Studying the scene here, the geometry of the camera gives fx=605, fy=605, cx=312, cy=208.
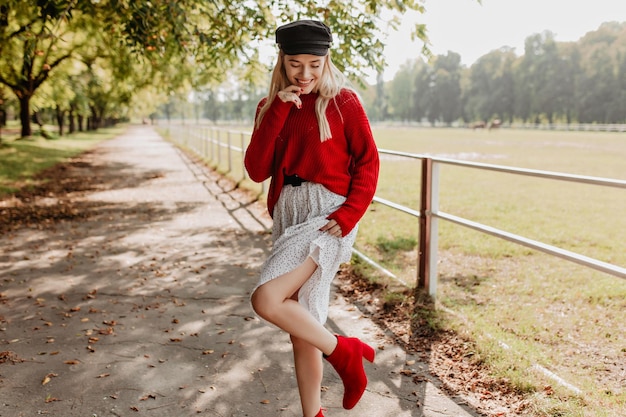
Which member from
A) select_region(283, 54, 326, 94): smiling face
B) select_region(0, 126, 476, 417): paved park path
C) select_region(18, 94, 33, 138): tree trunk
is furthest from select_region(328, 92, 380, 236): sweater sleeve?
select_region(18, 94, 33, 138): tree trunk

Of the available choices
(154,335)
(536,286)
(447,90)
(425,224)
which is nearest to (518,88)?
(447,90)

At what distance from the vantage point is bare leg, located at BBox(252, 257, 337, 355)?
2512 millimetres

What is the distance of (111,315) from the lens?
189 inches

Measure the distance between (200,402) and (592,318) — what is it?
3.43 metres

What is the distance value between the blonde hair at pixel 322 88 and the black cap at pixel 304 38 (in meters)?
0.08

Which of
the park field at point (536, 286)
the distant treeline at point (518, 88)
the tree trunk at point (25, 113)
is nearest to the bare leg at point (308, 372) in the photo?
the park field at point (536, 286)

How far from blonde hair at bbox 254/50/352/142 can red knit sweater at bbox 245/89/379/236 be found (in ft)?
0.12

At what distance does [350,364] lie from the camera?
2.64 metres

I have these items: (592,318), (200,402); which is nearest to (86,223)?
(200,402)

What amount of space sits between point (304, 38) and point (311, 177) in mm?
576

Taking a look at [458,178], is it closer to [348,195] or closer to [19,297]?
[19,297]

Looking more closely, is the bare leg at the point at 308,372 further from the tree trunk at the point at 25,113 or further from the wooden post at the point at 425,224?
the tree trunk at the point at 25,113

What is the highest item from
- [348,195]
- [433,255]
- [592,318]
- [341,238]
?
[348,195]

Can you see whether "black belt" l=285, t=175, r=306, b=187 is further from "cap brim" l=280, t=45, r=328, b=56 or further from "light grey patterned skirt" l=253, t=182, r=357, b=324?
"cap brim" l=280, t=45, r=328, b=56
